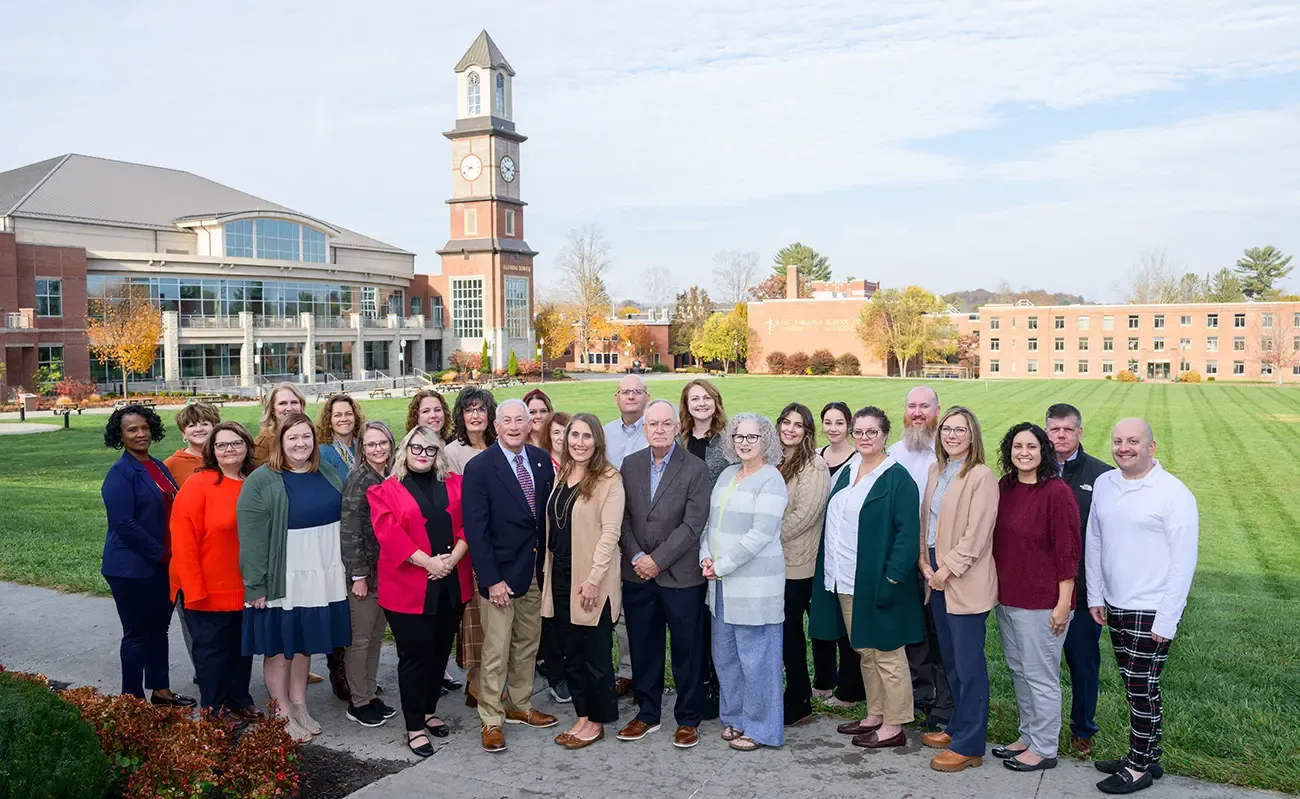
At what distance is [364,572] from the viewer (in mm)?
5699

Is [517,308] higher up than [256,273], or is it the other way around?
[256,273]

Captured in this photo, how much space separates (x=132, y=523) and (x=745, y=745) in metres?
3.96

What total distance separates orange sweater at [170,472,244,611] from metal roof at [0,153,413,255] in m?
50.1

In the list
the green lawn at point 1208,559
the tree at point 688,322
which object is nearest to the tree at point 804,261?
the tree at point 688,322

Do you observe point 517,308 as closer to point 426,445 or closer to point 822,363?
point 822,363

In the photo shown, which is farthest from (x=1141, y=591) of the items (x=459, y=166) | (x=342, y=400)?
(x=459, y=166)

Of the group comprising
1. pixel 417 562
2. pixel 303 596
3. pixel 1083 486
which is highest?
pixel 1083 486

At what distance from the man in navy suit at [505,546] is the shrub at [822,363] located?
7356 centimetres

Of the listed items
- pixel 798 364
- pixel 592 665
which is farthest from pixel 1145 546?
pixel 798 364

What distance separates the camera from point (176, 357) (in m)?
49.0

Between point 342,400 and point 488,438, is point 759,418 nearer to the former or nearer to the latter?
point 488,438

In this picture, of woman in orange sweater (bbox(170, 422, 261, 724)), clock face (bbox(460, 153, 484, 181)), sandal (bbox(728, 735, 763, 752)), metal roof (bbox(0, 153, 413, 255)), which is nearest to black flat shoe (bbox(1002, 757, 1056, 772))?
sandal (bbox(728, 735, 763, 752))

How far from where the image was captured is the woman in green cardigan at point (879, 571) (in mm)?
5230

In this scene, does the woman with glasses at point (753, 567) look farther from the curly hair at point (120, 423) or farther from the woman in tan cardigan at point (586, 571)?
the curly hair at point (120, 423)
